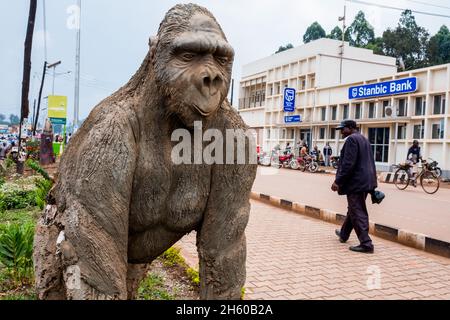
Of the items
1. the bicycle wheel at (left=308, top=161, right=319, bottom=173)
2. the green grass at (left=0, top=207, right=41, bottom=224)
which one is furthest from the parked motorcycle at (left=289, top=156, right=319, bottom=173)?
the green grass at (left=0, top=207, right=41, bottom=224)

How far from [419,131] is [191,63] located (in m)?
18.0

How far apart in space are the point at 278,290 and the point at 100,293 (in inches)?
102

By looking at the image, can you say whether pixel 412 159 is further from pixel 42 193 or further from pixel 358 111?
pixel 42 193

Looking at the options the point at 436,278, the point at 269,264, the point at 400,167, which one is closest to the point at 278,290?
the point at 269,264

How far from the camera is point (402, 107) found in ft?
61.3

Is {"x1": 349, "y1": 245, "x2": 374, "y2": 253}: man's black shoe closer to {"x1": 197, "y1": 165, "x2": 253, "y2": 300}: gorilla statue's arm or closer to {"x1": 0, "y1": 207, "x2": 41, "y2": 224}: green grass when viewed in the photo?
{"x1": 197, "y1": 165, "x2": 253, "y2": 300}: gorilla statue's arm

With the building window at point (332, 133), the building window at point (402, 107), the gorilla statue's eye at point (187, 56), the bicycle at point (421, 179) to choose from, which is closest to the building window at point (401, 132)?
the building window at point (402, 107)

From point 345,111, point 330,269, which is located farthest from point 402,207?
point 345,111

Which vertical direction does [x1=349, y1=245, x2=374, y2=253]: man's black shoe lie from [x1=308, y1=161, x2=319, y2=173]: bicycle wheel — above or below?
below

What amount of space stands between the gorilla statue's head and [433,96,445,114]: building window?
17.2 metres

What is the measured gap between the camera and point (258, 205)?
28.8 feet

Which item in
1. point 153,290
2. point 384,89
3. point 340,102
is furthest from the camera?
point 340,102

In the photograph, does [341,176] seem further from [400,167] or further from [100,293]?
[400,167]

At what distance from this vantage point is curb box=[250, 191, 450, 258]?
515 cm
